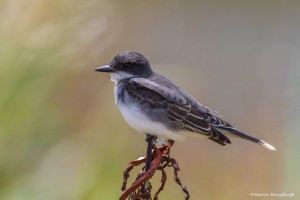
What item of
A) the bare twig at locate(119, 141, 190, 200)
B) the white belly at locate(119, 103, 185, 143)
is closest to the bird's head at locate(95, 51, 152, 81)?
the white belly at locate(119, 103, 185, 143)

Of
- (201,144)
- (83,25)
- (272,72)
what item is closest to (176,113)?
(83,25)

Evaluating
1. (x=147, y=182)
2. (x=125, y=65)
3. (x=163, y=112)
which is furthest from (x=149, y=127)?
(x=147, y=182)

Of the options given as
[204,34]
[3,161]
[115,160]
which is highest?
[204,34]

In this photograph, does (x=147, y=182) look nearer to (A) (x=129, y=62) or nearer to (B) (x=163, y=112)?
(B) (x=163, y=112)

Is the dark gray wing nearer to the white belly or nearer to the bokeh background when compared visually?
the white belly

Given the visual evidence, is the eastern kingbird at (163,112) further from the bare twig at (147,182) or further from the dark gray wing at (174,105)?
the bare twig at (147,182)

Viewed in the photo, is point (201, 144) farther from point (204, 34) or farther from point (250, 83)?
point (204, 34)
